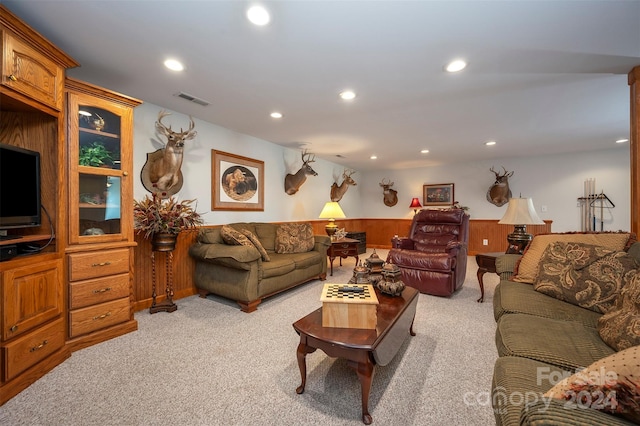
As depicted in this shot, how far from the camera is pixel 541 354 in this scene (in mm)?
1152

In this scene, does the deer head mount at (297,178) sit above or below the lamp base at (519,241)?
above

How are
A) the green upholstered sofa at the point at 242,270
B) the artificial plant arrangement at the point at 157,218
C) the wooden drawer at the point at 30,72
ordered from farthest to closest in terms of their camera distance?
the green upholstered sofa at the point at 242,270 < the artificial plant arrangement at the point at 157,218 < the wooden drawer at the point at 30,72

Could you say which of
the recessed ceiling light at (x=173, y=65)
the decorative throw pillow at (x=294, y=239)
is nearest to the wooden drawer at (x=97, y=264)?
the recessed ceiling light at (x=173, y=65)

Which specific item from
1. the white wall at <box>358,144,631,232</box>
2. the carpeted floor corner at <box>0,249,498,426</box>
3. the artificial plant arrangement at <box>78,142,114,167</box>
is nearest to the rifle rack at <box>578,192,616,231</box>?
the white wall at <box>358,144,631,232</box>

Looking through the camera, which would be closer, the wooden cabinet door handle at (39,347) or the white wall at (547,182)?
the wooden cabinet door handle at (39,347)

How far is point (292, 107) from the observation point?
3.03 meters

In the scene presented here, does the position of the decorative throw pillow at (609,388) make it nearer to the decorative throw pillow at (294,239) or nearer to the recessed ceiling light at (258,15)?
the recessed ceiling light at (258,15)

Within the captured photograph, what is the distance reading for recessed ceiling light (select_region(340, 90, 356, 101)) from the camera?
263 centimetres

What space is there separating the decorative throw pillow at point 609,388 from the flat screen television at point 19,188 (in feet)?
8.93

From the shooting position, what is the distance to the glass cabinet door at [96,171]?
2.03m

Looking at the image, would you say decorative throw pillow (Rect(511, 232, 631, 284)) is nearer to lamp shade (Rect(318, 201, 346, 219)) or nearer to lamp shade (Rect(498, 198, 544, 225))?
lamp shade (Rect(498, 198, 544, 225))

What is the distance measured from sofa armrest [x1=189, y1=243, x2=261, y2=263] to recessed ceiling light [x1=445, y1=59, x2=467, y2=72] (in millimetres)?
2450

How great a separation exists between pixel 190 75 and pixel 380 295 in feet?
8.13

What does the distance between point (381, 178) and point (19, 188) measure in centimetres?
687
